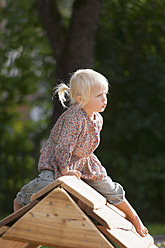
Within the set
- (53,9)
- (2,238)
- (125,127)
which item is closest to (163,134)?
(125,127)

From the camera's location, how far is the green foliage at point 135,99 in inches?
368

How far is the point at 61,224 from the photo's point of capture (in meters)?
3.38

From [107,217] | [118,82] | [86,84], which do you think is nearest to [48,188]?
[107,217]

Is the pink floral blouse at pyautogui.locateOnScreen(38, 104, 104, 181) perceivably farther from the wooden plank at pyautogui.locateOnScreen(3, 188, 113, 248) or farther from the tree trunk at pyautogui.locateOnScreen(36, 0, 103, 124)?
the tree trunk at pyautogui.locateOnScreen(36, 0, 103, 124)

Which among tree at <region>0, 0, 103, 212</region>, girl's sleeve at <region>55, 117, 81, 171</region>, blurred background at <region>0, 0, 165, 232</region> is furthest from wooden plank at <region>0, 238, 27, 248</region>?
tree at <region>0, 0, 103, 212</region>

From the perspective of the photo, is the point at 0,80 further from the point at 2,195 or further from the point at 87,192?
the point at 87,192

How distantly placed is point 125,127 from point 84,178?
17.7ft

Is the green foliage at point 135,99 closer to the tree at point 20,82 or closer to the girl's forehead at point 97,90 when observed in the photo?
the tree at point 20,82

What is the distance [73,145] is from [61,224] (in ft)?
2.46

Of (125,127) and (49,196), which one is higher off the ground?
(125,127)

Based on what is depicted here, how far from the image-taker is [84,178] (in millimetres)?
4121

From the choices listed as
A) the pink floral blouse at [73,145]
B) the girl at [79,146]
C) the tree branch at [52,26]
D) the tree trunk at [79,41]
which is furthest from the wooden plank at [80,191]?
the tree branch at [52,26]

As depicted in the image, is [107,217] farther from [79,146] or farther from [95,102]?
[95,102]

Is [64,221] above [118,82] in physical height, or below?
below
